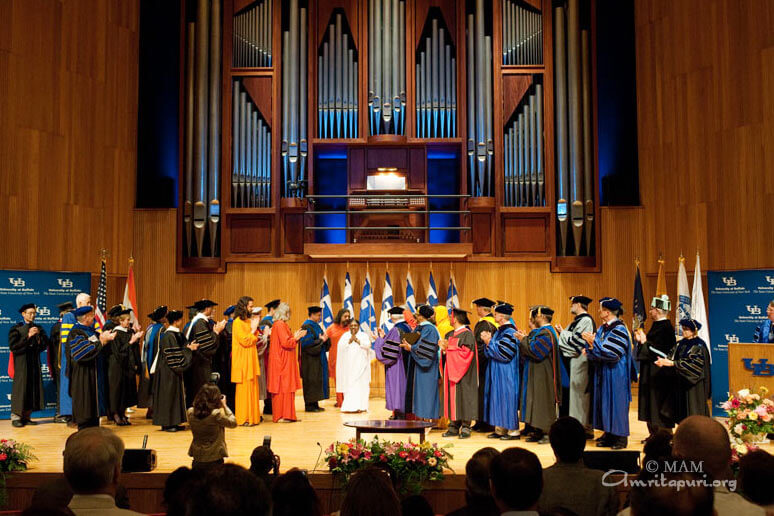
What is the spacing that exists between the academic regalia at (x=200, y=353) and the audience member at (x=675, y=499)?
7904mm

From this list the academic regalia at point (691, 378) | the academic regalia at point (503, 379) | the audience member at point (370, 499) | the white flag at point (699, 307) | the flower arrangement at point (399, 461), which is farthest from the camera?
the white flag at point (699, 307)

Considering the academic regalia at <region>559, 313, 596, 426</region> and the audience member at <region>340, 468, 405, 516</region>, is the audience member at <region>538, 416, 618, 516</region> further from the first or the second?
the academic regalia at <region>559, 313, 596, 426</region>

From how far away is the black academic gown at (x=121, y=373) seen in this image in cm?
977

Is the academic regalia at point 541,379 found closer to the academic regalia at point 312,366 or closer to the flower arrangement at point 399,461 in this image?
the flower arrangement at point 399,461

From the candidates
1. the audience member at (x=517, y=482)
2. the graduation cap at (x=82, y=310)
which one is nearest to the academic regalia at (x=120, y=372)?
the graduation cap at (x=82, y=310)

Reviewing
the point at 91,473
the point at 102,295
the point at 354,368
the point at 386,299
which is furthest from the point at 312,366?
the point at 91,473

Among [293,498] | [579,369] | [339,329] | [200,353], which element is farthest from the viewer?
[339,329]

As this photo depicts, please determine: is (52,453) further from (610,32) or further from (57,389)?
(610,32)

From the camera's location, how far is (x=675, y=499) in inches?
89.7

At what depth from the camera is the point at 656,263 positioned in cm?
1279

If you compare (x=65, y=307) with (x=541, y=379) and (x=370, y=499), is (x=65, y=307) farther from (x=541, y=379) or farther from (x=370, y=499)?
(x=370, y=499)

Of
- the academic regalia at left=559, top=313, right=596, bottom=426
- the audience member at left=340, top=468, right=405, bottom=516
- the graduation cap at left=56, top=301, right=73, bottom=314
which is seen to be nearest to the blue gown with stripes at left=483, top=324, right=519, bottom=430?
the academic regalia at left=559, top=313, right=596, bottom=426

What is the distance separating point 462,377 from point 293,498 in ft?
19.7

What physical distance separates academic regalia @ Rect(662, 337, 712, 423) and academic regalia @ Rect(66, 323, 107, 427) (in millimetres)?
6636
